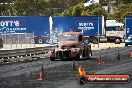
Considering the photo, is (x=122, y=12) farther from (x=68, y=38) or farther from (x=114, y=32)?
(x=68, y=38)

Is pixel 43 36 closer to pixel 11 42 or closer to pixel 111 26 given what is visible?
pixel 111 26

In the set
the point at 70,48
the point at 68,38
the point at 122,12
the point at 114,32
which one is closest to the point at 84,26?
the point at 114,32

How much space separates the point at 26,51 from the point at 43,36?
22.6 m

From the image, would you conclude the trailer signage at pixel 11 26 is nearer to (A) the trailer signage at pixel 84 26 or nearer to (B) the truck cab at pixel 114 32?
(A) the trailer signage at pixel 84 26

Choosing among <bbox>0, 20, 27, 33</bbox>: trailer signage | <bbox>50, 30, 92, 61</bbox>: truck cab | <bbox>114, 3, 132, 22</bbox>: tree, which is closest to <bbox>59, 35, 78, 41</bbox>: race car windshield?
<bbox>50, 30, 92, 61</bbox>: truck cab

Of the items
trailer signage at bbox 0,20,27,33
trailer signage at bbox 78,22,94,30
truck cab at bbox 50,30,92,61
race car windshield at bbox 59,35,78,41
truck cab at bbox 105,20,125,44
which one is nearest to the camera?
truck cab at bbox 50,30,92,61

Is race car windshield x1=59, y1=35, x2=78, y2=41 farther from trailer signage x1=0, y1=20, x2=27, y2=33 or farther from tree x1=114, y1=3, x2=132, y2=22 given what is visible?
tree x1=114, y1=3, x2=132, y2=22

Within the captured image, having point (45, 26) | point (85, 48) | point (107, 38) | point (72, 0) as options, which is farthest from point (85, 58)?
point (72, 0)

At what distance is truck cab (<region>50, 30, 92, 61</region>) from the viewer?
31266 mm

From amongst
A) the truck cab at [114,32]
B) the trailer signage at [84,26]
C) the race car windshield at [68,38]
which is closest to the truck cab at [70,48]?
the race car windshield at [68,38]

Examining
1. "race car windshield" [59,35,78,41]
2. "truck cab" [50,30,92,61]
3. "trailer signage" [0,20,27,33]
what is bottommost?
"truck cab" [50,30,92,61]

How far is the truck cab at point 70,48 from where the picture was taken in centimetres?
3127

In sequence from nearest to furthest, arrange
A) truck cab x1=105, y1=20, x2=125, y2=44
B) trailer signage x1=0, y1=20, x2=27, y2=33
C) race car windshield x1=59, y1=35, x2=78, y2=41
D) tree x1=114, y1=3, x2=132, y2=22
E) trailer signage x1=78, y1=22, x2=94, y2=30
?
race car windshield x1=59, y1=35, x2=78, y2=41 < trailer signage x1=0, y1=20, x2=27, y2=33 < trailer signage x1=78, y1=22, x2=94, y2=30 < truck cab x1=105, y1=20, x2=125, y2=44 < tree x1=114, y1=3, x2=132, y2=22

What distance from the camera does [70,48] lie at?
31.5 m
